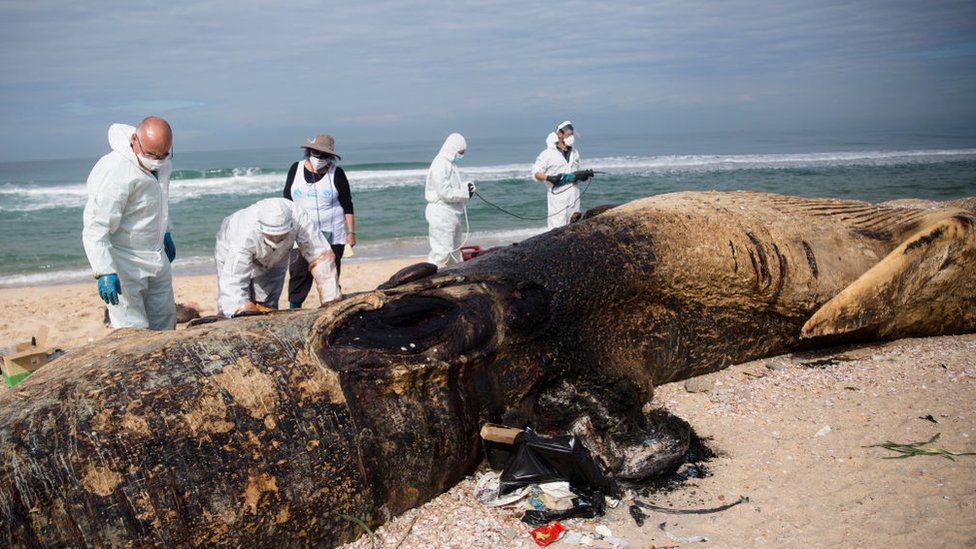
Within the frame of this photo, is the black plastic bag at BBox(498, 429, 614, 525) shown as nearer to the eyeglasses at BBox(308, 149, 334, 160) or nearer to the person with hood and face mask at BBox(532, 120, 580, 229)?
the eyeglasses at BBox(308, 149, 334, 160)

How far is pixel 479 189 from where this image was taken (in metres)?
28.4

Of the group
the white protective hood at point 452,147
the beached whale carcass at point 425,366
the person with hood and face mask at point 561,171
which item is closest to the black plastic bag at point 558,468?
the beached whale carcass at point 425,366

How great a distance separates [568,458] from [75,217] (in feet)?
73.1

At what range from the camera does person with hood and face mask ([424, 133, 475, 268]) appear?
9523 mm

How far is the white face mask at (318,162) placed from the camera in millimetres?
7551

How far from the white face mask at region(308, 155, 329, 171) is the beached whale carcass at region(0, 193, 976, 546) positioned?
330 cm

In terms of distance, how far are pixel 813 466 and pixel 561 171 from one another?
7.10m

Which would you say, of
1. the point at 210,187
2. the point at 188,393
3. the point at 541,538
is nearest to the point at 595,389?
the point at 541,538

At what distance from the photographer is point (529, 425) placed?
14.2 feet

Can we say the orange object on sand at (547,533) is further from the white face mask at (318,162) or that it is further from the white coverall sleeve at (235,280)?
the white face mask at (318,162)

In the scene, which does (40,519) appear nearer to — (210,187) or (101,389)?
(101,389)

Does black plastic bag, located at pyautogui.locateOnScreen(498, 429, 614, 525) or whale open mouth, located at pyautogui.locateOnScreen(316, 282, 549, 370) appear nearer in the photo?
whale open mouth, located at pyautogui.locateOnScreen(316, 282, 549, 370)

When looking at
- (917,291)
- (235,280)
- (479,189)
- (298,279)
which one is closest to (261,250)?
(235,280)

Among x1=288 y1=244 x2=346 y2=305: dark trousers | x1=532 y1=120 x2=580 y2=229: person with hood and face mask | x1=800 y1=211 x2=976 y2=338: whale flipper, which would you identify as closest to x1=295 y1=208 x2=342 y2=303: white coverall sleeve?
x1=288 y1=244 x2=346 y2=305: dark trousers
